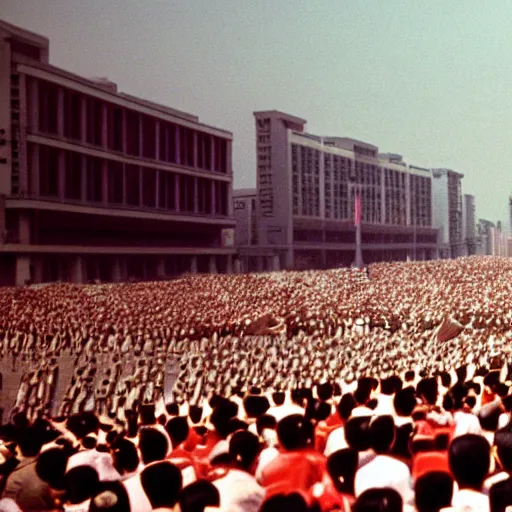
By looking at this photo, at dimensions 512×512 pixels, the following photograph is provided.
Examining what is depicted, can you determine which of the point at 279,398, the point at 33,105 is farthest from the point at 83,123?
the point at 279,398

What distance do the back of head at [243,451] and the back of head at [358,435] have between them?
1.93 feet

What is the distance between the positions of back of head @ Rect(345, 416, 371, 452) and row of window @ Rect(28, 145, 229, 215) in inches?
229

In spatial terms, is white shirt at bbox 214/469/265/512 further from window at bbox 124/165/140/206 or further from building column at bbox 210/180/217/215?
building column at bbox 210/180/217/215

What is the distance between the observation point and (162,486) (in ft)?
12.5

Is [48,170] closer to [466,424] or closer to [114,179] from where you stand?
[114,179]

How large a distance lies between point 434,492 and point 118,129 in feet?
25.0

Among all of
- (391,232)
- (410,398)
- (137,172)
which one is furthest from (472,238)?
(410,398)

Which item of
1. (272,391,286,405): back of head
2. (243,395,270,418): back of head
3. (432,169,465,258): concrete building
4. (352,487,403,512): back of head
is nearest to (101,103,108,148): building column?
(272,391,286,405): back of head

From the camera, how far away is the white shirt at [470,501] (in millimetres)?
3641

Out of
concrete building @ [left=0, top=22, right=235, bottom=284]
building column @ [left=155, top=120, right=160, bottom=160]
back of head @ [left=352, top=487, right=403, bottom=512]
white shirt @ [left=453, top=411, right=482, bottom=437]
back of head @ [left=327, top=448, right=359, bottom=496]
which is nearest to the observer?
back of head @ [left=352, top=487, right=403, bottom=512]

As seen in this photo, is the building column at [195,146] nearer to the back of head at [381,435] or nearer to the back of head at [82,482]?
the back of head at [381,435]

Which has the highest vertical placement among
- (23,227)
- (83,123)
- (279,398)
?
(83,123)

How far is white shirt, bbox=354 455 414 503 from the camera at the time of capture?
4.01 m

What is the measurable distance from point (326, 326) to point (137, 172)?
3.34 m
